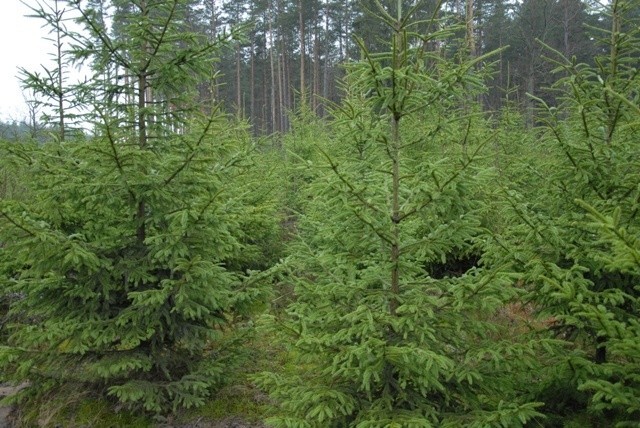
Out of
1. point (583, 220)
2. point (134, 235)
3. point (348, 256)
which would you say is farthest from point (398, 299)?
point (134, 235)

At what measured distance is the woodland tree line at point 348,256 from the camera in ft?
11.5

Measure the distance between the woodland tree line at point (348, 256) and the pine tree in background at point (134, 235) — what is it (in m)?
0.03

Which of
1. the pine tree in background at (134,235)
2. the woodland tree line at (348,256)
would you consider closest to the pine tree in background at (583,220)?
the woodland tree line at (348,256)

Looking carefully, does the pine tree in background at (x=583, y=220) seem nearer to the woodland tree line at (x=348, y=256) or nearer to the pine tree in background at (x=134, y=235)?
the woodland tree line at (x=348, y=256)

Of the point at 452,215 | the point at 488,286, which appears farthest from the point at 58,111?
the point at 488,286

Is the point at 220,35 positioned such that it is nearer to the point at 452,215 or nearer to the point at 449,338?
the point at 452,215

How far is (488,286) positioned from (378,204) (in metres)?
1.04

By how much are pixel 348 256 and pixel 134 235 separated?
9.25 feet

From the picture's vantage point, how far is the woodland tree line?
350 centimetres

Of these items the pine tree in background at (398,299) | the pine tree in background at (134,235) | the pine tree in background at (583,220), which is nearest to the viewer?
the pine tree in background at (398,299)

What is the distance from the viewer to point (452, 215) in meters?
4.06

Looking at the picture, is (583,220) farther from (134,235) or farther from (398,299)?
(134,235)

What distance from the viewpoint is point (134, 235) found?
5.45 m

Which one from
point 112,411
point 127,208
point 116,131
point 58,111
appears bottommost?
point 112,411
